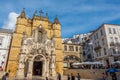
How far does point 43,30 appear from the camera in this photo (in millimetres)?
27734

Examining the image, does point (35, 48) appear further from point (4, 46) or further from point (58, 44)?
point (4, 46)

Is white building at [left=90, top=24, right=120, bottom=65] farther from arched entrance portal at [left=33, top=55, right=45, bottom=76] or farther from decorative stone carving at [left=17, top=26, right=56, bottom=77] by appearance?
arched entrance portal at [left=33, top=55, right=45, bottom=76]

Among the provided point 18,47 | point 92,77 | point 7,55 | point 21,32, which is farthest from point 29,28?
point 92,77

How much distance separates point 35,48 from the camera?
976 inches

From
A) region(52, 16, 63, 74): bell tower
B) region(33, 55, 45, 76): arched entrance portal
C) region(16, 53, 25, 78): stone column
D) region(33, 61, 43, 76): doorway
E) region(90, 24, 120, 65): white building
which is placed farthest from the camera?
region(90, 24, 120, 65): white building

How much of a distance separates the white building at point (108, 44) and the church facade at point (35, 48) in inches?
556

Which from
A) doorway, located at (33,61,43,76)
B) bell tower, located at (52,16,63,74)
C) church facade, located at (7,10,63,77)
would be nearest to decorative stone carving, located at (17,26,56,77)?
church facade, located at (7,10,63,77)

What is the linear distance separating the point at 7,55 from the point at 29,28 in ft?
26.9

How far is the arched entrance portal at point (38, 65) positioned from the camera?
24.7 m

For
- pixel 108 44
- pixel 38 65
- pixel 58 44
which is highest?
pixel 108 44

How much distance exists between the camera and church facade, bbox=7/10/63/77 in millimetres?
22906

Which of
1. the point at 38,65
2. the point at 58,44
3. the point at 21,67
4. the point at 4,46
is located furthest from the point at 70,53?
the point at 4,46

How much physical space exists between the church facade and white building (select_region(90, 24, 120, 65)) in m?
14.1

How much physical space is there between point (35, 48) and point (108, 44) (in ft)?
67.4
